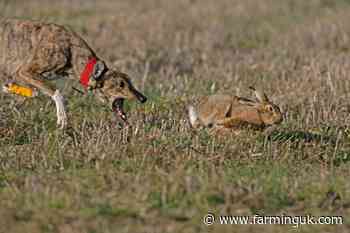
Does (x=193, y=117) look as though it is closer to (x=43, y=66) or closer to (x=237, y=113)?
(x=237, y=113)

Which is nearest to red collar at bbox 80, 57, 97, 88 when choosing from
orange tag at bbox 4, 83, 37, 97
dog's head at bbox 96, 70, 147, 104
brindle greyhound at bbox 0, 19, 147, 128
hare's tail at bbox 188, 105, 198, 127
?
brindle greyhound at bbox 0, 19, 147, 128

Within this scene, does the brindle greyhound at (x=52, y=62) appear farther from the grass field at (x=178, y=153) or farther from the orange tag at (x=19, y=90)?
the grass field at (x=178, y=153)

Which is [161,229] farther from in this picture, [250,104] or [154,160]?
[250,104]

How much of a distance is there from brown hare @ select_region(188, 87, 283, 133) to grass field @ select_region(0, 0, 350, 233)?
127 mm

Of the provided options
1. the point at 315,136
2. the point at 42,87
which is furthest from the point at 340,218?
the point at 42,87

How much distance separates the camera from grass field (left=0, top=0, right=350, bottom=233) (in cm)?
632

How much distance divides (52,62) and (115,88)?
2.60ft

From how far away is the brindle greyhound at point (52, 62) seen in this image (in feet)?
32.9

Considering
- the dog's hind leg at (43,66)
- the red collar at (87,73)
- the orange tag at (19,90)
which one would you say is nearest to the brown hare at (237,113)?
the red collar at (87,73)

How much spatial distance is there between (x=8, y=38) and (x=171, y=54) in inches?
201

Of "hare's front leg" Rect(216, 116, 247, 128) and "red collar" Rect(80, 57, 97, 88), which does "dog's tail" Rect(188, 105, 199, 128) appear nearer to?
"hare's front leg" Rect(216, 116, 247, 128)

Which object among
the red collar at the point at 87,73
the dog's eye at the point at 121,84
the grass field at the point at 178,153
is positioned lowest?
the grass field at the point at 178,153

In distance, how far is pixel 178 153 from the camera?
793 cm

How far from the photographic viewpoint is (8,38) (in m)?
10.2
